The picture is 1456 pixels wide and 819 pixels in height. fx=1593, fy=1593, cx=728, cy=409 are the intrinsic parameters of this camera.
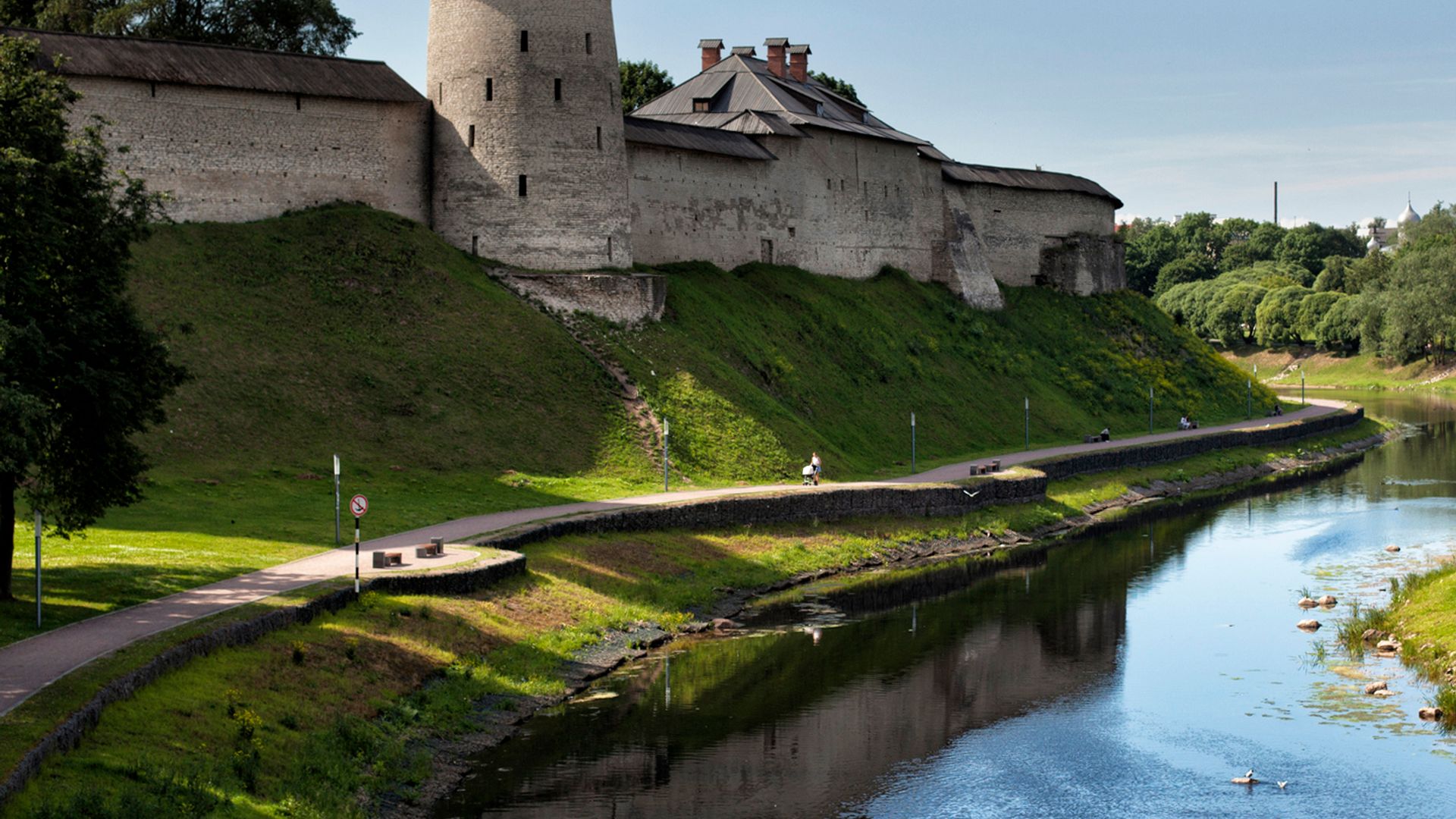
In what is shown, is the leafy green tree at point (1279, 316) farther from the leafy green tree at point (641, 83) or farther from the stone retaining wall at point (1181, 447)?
the leafy green tree at point (641, 83)

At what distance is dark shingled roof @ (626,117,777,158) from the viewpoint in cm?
5388

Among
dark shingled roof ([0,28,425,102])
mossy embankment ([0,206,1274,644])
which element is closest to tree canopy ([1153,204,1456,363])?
mossy embankment ([0,206,1274,644])

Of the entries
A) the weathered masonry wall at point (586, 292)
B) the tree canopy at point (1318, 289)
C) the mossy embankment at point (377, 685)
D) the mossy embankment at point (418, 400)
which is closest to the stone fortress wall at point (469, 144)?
the weathered masonry wall at point (586, 292)

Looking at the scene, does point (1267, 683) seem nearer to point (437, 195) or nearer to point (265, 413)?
point (265, 413)

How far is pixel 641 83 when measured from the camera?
3019 inches

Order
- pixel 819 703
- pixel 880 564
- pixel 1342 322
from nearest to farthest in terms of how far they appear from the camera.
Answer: pixel 819 703, pixel 880 564, pixel 1342 322

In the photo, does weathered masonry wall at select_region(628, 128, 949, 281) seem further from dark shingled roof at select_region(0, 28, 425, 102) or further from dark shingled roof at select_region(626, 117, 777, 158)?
dark shingled roof at select_region(0, 28, 425, 102)

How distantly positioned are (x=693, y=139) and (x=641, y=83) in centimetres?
2127

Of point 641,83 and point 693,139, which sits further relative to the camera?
point 641,83

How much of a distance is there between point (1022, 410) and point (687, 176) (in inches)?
640

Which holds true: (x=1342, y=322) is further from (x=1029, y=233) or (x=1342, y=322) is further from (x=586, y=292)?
(x=586, y=292)

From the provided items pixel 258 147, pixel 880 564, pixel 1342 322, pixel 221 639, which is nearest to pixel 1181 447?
pixel 880 564

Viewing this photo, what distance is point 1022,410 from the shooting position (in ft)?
202

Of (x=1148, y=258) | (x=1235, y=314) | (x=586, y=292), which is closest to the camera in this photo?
(x=586, y=292)
